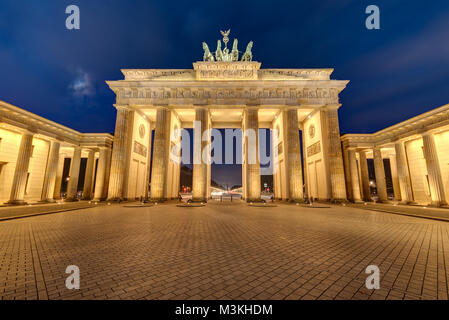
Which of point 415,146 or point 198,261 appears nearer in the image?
point 198,261

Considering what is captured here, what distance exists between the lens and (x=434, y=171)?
18.5m

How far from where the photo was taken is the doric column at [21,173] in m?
18.4

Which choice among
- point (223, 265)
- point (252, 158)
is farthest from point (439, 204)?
point (223, 265)

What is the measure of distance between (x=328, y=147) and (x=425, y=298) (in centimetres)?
2280

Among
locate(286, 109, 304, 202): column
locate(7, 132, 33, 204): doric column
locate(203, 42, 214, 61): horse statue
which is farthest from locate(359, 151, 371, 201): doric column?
locate(7, 132, 33, 204): doric column

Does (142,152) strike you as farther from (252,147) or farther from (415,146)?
(415,146)

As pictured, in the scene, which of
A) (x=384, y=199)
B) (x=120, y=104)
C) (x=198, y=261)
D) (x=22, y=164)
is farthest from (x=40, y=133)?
(x=384, y=199)

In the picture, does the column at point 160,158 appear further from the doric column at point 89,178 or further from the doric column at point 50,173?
the doric column at point 89,178

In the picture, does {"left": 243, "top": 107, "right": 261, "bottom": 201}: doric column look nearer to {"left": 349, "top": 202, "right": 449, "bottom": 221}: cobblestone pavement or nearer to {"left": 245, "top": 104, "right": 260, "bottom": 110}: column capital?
{"left": 245, "top": 104, "right": 260, "bottom": 110}: column capital

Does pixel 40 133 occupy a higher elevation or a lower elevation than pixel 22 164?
higher

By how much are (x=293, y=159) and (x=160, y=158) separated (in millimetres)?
17167

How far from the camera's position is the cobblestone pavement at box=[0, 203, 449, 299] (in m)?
2.70

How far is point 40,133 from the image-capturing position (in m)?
20.7

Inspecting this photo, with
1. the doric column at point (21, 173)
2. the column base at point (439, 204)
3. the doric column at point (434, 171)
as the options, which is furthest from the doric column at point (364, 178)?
the doric column at point (21, 173)
